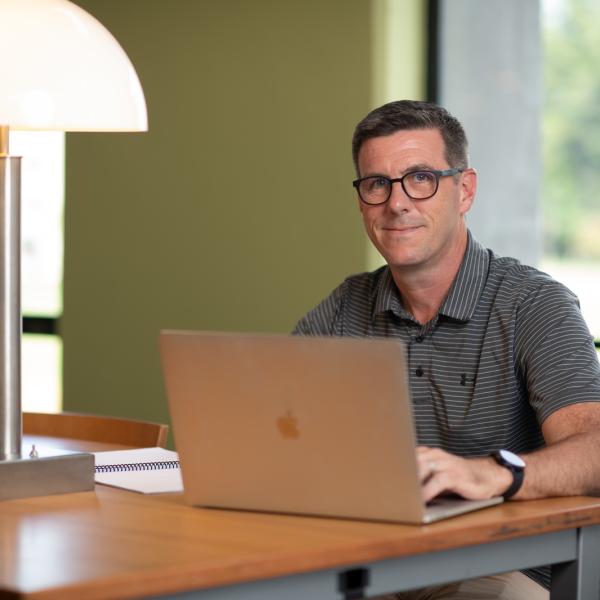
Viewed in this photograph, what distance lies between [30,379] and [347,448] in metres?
3.98

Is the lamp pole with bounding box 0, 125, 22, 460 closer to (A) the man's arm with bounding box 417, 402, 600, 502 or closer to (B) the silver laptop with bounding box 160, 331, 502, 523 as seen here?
(B) the silver laptop with bounding box 160, 331, 502, 523

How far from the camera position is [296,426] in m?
1.70

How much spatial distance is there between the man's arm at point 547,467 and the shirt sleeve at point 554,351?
3 centimetres

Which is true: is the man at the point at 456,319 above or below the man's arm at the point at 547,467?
above

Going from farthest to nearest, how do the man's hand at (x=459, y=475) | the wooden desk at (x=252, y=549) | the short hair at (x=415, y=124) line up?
the short hair at (x=415, y=124)
the man's hand at (x=459, y=475)
the wooden desk at (x=252, y=549)

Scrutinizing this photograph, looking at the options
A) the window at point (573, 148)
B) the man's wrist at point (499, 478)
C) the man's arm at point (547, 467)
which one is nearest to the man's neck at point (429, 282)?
the man's arm at point (547, 467)

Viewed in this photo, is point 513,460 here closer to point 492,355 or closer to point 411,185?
point 492,355

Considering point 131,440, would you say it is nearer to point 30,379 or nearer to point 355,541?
point 355,541

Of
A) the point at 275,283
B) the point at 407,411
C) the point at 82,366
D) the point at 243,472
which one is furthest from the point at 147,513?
the point at 82,366

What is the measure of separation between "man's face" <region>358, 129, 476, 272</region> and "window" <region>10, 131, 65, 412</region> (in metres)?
2.80

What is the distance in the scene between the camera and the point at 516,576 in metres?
2.15

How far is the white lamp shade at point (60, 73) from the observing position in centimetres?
197

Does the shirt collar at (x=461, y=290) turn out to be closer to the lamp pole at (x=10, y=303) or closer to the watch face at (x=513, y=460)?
the watch face at (x=513, y=460)

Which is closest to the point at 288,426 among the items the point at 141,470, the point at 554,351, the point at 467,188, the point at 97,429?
the point at 141,470
